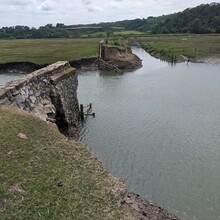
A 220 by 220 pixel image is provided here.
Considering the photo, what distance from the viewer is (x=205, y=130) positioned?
27688 millimetres

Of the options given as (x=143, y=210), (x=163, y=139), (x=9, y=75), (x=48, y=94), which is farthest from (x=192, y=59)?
(x=143, y=210)

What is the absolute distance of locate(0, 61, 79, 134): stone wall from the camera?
19.9 metres

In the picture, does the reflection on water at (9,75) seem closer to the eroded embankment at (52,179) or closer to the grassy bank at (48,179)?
the eroded embankment at (52,179)

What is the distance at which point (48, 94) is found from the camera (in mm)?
24828

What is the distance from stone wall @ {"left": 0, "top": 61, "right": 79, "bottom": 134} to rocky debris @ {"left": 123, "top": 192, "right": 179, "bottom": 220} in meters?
8.57

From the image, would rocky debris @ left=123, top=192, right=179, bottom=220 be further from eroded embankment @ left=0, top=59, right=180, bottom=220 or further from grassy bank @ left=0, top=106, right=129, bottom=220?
grassy bank @ left=0, top=106, right=129, bottom=220

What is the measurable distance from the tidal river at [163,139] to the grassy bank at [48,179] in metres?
4.68

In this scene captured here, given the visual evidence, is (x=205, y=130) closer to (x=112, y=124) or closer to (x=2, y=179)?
(x=112, y=124)

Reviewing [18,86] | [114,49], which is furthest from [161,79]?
[18,86]

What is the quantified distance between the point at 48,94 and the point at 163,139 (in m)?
8.87

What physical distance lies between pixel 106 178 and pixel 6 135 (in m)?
4.51

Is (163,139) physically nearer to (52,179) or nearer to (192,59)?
(52,179)

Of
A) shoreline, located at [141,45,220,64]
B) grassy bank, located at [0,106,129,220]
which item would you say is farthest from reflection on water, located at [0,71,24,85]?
grassy bank, located at [0,106,129,220]

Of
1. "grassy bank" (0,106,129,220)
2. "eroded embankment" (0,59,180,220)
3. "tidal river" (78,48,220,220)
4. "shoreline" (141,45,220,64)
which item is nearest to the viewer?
"grassy bank" (0,106,129,220)
